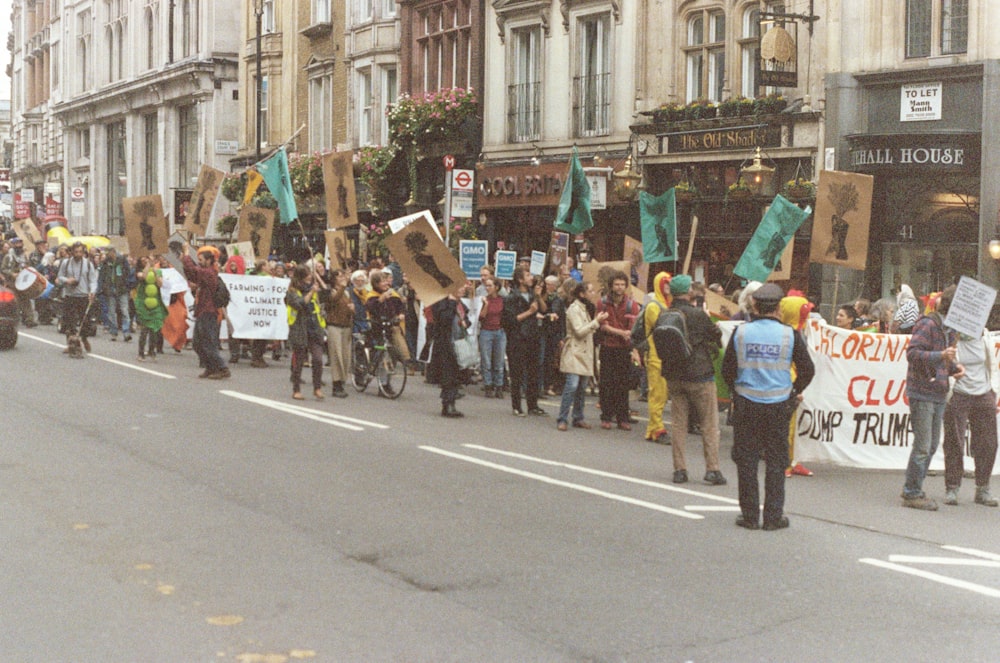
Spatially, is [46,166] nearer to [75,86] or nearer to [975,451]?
[75,86]

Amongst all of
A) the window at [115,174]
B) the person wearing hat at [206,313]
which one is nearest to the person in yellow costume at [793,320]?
the person wearing hat at [206,313]

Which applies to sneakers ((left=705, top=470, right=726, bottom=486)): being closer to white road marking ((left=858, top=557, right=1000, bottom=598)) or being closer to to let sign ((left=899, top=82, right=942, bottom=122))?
white road marking ((left=858, top=557, right=1000, bottom=598))

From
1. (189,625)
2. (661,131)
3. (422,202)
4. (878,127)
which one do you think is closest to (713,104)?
(661,131)

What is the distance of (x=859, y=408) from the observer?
42.0 feet

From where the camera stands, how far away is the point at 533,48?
31094 millimetres

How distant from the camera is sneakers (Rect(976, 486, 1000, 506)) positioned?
11.2 metres

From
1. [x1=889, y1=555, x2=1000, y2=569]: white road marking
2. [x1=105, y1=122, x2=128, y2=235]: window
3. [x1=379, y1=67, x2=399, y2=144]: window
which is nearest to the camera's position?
[x1=889, y1=555, x2=1000, y2=569]: white road marking

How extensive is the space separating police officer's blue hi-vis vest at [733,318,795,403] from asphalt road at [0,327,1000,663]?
0.93 m

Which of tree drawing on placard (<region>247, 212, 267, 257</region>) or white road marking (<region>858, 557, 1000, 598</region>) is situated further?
tree drawing on placard (<region>247, 212, 267, 257</region>)

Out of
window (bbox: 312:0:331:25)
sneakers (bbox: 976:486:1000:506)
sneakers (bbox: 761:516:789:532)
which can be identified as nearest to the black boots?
sneakers (bbox: 976:486:1000:506)

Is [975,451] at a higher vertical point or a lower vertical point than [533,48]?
lower

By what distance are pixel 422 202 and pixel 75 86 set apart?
39275 millimetres

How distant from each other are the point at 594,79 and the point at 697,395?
720 inches

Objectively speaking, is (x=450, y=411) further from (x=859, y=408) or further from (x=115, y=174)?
(x=115, y=174)
